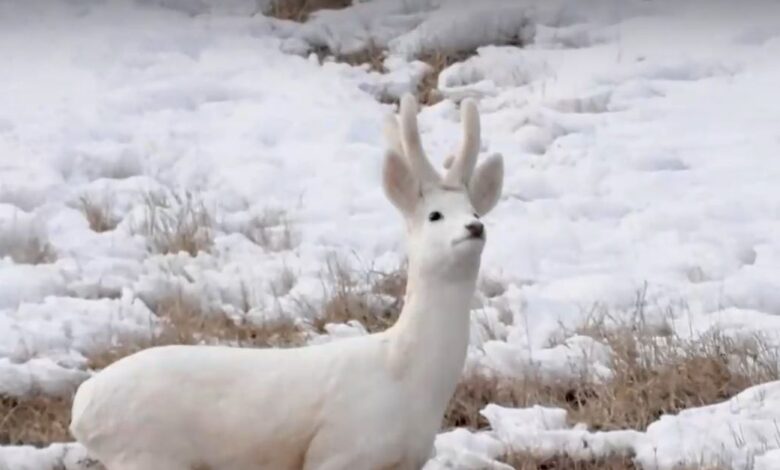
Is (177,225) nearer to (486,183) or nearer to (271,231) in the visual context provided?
(271,231)

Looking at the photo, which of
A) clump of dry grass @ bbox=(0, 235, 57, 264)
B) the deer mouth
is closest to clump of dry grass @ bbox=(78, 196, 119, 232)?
clump of dry grass @ bbox=(0, 235, 57, 264)

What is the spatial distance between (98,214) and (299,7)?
3.26 meters

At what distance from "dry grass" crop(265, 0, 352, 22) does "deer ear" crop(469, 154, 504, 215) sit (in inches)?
241

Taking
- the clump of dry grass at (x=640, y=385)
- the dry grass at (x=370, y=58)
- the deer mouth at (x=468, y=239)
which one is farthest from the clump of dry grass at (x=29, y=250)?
the deer mouth at (x=468, y=239)

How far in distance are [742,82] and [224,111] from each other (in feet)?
9.10

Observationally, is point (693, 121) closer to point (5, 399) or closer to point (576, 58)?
point (576, 58)

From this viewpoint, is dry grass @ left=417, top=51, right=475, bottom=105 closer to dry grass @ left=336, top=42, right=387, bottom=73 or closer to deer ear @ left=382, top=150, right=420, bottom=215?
dry grass @ left=336, top=42, right=387, bottom=73

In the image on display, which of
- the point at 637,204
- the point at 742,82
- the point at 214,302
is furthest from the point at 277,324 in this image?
→ the point at 742,82

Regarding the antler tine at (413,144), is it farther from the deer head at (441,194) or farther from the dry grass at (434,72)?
the dry grass at (434,72)

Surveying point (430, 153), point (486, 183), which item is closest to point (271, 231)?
point (430, 153)

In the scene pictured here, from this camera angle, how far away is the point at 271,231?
7184 millimetres

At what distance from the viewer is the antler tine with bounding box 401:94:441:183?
152 inches

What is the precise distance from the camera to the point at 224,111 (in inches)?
337

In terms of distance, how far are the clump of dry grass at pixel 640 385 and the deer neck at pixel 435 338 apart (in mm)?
1453
